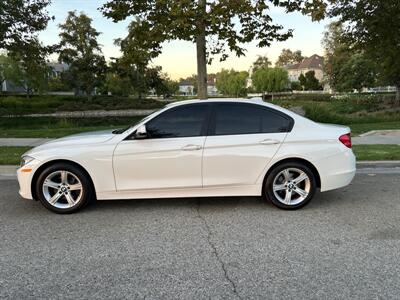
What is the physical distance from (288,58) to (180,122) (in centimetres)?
14160

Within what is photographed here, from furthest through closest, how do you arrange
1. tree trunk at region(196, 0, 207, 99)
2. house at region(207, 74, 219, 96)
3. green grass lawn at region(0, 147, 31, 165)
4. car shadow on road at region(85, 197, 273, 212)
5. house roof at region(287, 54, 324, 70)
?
house roof at region(287, 54, 324, 70)
house at region(207, 74, 219, 96)
tree trunk at region(196, 0, 207, 99)
green grass lawn at region(0, 147, 31, 165)
car shadow on road at region(85, 197, 273, 212)

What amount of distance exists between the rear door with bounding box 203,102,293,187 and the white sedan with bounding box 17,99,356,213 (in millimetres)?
14

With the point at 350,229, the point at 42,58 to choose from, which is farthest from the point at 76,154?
the point at 42,58

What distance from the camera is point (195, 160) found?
569 cm

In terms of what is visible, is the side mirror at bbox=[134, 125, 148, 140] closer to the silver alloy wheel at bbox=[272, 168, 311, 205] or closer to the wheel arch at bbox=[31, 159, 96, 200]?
the wheel arch at bbox=[31, 159, 96, 200]

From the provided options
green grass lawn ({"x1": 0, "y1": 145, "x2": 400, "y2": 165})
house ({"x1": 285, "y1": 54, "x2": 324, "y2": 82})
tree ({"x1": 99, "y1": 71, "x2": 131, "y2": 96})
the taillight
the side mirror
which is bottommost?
green grass lawn ({"x1": 0, "y1": 145, "x2": 400, "y2": 165})

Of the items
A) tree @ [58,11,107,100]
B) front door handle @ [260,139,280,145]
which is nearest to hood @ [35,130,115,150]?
front door handle @ [260,139,280,145]

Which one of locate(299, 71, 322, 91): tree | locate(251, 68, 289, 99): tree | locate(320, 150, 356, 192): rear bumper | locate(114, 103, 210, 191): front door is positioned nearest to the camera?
locate(114, 103, 210, 191): front door

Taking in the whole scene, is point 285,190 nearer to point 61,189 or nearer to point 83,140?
point 83,140

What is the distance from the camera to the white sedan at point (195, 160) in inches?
223

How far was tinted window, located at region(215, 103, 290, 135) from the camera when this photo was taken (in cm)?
586

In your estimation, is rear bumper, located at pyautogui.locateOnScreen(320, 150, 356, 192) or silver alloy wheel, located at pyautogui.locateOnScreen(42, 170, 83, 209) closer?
silver alloy wheel, located at pyautogui.locateOnScreen(42, 170, 83, 209)

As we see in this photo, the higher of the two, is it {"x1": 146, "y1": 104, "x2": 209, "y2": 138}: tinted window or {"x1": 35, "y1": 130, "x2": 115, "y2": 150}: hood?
{"x1": 146, "y1": 104, "x2": 209, "y2": 138}: tinted window

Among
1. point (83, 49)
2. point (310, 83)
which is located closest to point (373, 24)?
point (83, 49)
